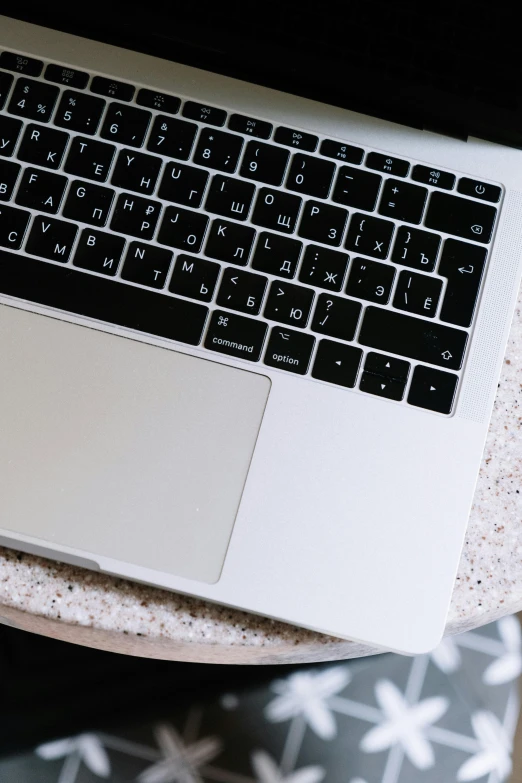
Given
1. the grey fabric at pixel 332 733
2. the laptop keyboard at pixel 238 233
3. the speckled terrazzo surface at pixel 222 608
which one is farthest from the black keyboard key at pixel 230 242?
the grey fabric at pixel 332 733

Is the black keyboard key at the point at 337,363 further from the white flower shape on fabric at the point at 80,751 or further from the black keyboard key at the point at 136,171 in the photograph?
the white flower shape on fabric at the point at 80,751

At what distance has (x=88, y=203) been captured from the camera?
1.43 feet

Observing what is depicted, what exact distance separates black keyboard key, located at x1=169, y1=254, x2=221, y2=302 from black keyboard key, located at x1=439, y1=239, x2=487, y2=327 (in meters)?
0.14

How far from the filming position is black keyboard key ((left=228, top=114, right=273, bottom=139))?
455 mm

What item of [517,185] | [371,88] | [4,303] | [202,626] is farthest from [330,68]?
[202,626]

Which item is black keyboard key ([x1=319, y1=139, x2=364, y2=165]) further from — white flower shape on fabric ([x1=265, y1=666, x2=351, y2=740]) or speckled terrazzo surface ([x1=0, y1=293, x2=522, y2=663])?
white flower shape on fabric ([x1=265, y1=666, x2=351, y2=740])

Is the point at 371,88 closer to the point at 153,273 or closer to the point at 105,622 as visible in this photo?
the point at 153,273

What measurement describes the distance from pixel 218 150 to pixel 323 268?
97 mm

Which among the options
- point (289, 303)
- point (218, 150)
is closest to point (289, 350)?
point (289, 303)

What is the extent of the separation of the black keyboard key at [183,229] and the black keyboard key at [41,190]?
2.5 inches

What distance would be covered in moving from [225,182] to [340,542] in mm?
222

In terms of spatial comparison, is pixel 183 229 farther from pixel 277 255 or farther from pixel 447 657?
pixel 447 657

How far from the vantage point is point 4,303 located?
0.42 meters

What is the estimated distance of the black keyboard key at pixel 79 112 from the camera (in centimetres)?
44
